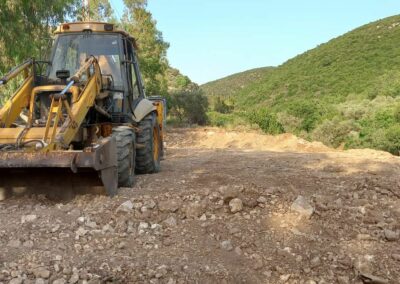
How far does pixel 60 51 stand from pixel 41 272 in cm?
430

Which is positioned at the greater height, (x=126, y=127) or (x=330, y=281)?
(x=126, y=127)

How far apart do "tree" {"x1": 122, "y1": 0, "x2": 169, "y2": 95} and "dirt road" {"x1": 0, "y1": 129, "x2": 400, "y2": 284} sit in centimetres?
1761

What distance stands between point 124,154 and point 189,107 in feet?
70.8

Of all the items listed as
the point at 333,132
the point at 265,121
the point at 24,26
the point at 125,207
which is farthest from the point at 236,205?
the point at 333,132

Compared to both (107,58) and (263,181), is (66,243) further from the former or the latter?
(107,58)

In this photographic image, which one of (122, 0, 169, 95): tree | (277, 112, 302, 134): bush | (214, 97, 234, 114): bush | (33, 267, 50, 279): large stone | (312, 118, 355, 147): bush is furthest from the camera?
(214, 97, 234, 114): bush

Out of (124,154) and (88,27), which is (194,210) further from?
(88,27)

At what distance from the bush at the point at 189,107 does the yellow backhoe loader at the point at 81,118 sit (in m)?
18.6

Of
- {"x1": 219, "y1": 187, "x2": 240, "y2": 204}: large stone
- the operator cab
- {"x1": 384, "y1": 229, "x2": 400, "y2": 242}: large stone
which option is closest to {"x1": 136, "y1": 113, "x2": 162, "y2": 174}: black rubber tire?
the operator cab

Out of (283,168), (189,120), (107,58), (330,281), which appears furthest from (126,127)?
(189,120)

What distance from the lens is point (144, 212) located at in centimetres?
532

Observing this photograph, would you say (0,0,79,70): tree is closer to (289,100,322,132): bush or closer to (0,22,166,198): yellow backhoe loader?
(0,22,166,198): yellow backhoe loader

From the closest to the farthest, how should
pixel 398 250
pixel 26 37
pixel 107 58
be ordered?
pixel 398 250, pixel 107 58, pixel 26 37

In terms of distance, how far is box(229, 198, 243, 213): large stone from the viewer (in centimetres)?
546
